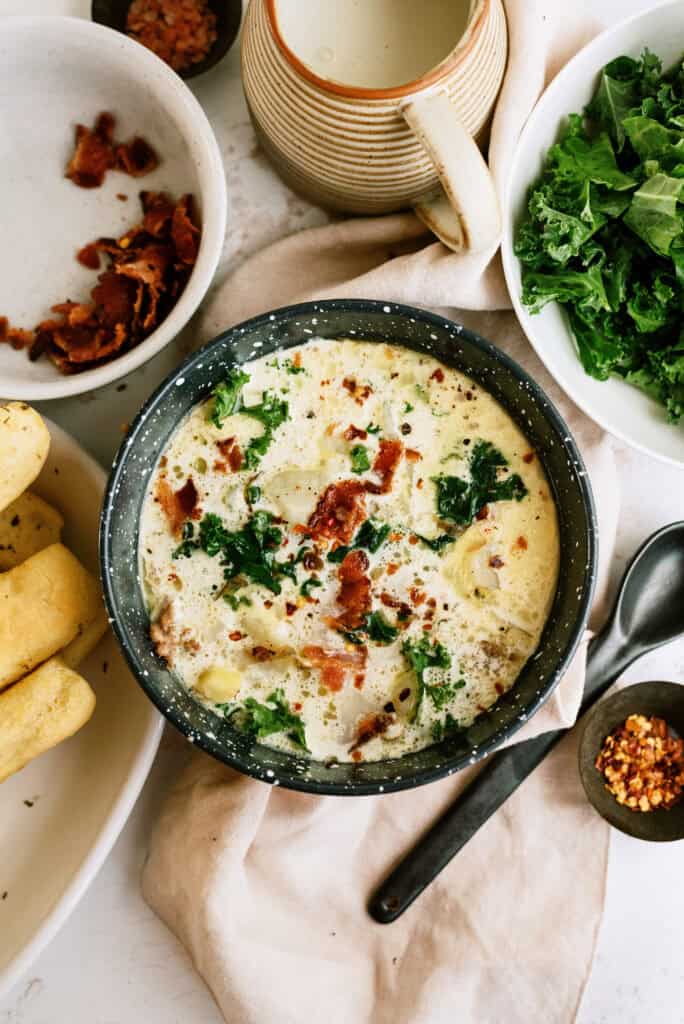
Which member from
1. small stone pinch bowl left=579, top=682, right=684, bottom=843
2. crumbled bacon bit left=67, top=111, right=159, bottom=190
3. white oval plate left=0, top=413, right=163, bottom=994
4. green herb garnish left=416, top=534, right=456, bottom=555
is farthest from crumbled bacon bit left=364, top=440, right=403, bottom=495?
crumbled bacon bit left=67, top=111, right=159, bottom=190

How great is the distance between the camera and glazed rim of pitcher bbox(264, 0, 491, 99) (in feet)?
4.56

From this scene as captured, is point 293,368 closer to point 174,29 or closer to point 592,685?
point 174,29

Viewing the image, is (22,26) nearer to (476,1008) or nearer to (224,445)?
(224,445)

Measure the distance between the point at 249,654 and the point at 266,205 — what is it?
0.88 meters

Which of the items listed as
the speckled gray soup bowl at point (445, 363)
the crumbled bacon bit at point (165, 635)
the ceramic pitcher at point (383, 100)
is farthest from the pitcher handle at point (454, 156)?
the crumbled bacon bit at point (165, 635)

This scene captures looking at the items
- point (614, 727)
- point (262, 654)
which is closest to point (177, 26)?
point (262, 654)

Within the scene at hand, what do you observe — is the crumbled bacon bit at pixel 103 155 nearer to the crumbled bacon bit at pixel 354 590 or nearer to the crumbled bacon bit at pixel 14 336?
the crumbled bacon bit at pixel 14 336

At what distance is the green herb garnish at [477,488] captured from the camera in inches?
62.6

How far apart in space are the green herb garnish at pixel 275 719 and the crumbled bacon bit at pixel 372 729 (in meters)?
0.09

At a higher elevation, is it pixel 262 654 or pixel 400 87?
pixel 400 87

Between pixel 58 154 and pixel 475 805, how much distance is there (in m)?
1.47

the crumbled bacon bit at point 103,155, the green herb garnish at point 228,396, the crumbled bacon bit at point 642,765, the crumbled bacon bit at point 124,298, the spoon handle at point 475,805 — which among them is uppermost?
the crumbled bacon bit at point 103,155

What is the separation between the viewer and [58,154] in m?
1.83

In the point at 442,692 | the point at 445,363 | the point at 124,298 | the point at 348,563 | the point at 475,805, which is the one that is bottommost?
the point at 475,805
